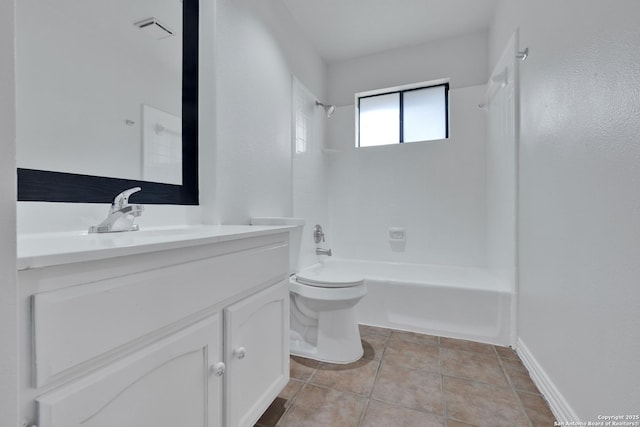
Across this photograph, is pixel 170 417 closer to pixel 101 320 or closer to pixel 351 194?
pixel 101 320

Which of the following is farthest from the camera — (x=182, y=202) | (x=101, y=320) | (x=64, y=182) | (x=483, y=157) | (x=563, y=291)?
(x=483, y=157)

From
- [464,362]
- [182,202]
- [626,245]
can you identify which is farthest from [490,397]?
[182,202]

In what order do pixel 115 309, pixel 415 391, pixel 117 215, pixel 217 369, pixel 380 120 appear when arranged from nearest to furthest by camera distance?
pixel 115 309 < pixel 217 369 < pixel 117 215 < pixel 415 391 < pixel 380 120

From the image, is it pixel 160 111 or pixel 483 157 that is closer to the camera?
pixel 160 111

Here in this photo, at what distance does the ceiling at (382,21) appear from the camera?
2307mm

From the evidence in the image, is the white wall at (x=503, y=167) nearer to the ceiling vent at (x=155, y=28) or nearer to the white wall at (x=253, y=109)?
the white wall at (x=253, y=109)

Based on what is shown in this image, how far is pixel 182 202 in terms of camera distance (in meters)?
1.43

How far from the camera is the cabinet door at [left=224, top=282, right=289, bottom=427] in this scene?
0.95m

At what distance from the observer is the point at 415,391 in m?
1.48

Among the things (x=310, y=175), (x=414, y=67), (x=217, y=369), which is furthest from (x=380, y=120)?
(x=217, y=369)

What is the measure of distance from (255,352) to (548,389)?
1.37 metres

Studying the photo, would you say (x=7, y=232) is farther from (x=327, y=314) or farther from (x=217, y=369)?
(x=327, y=314)

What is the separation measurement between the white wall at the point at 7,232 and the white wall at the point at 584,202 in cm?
137

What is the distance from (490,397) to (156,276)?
1.59 metres
